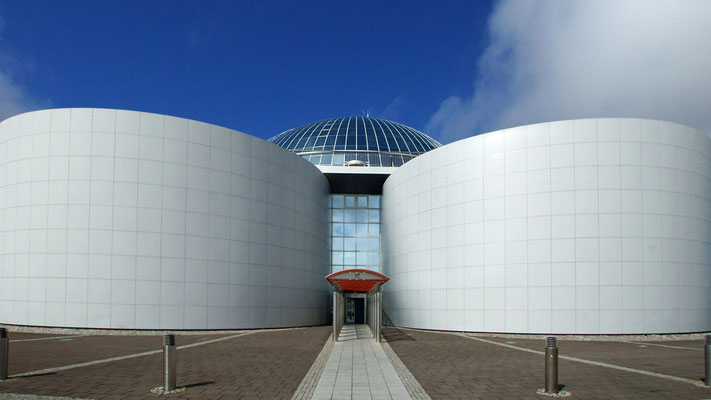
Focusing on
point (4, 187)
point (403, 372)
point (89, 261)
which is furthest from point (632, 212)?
point (4, 187)

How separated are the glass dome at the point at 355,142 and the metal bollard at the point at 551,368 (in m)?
30.0

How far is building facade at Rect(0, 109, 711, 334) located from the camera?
24.5 meters

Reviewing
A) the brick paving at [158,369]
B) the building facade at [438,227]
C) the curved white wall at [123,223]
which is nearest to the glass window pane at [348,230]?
the building facade at [438,227]

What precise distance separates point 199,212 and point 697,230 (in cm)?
2522

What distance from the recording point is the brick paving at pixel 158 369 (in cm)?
1041

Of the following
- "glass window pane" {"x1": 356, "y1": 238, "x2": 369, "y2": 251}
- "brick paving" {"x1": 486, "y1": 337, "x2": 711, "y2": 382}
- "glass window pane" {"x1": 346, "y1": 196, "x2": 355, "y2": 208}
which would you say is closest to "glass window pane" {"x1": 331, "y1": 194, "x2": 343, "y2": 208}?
"glass window pane" {"x1": 346, "y1": 196, "x2": 355, "y2": 208}

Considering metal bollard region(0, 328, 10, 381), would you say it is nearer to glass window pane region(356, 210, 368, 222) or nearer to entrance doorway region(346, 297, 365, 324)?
glass window pane region(356, 210, 368, 222)

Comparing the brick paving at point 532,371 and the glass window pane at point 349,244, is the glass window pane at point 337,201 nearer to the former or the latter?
the glass window pane at point 349,244

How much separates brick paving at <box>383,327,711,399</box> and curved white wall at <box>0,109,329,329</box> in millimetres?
11636

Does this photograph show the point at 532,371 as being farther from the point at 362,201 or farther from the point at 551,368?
the point at 362,201

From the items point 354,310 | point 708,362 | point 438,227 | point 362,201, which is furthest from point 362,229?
point 708,362

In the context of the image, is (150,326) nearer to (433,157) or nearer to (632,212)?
(433,157)

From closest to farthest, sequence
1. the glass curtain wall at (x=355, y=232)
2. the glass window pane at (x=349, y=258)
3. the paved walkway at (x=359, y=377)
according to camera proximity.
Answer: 1. the paved walkway at (x=359, y=377)
2. the glass window pane at (x=349, y=258)
3. the glass curtain wall at (x=355, y=232)

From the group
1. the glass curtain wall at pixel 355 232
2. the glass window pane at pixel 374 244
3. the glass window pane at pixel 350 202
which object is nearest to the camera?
the glass curtain wall at pixel 355 232
